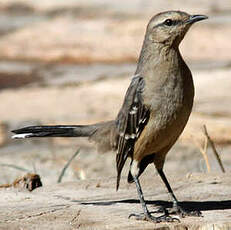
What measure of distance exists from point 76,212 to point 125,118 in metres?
0.68

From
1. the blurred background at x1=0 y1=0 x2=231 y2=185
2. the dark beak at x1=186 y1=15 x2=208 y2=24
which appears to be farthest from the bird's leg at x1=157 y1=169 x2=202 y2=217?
the blurred background at x1=0 y1=0 x2=231 y2=185

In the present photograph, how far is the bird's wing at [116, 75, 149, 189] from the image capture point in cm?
530

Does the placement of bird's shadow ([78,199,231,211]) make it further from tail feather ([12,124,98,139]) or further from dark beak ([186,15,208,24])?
dark beak ([186,15,208,24])

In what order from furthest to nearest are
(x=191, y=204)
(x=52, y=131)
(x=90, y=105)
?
(x=90, y=105) → (x=52, y=131) → (x=191, y=204)

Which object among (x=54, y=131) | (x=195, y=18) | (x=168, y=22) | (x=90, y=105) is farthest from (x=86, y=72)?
(x=195, y=18)

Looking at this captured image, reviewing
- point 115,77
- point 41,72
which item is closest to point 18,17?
point 41,72

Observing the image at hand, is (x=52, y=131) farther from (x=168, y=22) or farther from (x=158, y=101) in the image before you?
(x=168, y=22)

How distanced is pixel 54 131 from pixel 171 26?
3.61ft

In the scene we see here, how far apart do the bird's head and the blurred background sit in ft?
6.98

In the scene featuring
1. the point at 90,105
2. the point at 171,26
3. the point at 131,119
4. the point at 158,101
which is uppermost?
the point at 171,26

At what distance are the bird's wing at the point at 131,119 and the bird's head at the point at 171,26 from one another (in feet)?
0.93

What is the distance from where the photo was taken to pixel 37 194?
5.84m

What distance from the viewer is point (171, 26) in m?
5.29

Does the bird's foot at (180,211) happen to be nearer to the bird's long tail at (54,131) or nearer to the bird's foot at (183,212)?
the bird's foot at (183,212)
